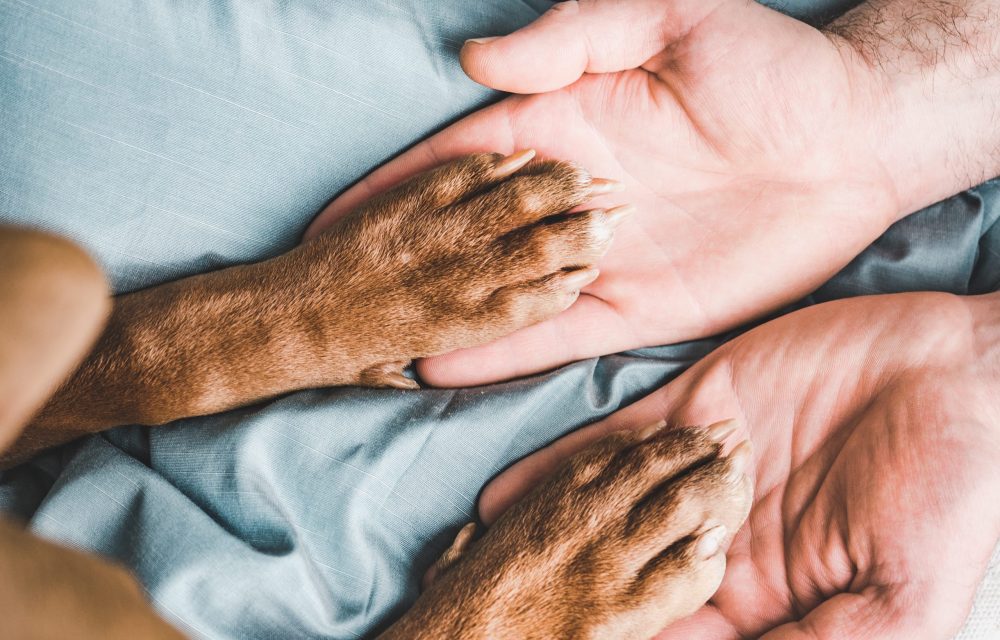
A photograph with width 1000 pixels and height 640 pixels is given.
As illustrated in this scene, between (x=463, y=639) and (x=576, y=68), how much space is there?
2.96 ft

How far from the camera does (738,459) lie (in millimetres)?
1111

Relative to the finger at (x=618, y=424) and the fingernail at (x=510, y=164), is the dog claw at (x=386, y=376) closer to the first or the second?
the finger at (x=618, y=424)

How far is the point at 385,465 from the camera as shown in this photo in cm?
125

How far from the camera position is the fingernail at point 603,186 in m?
1.19

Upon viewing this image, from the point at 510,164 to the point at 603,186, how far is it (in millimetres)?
156

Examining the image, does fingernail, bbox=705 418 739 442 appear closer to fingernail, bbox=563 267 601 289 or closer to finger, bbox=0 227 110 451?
fingernail, bbox=563 267 601 289

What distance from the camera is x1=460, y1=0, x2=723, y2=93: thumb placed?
3.98ft

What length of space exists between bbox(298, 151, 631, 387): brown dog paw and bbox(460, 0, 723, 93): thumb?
142 millimetres

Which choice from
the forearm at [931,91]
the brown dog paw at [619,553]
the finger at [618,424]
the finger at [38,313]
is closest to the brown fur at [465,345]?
the brown dog paw at [619,553]

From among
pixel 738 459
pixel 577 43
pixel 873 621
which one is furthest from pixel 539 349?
pixel 873 621

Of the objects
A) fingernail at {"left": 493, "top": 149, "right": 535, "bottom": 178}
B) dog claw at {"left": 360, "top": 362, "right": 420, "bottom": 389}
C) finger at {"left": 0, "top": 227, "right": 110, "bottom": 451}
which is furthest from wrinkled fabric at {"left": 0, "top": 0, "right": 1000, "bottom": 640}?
finger at {"left": 0, "top": 227, "right": 110, "bottom": 451}

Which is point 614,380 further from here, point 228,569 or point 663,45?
point 228,569

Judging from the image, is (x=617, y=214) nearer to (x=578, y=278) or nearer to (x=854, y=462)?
(x=578, y=278)

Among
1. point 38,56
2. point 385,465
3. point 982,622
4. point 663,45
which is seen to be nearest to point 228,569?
point 385,465
